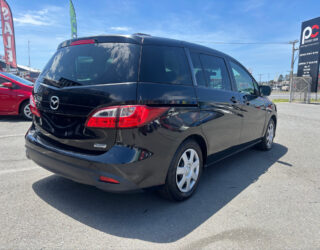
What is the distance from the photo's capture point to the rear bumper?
7.27 feet

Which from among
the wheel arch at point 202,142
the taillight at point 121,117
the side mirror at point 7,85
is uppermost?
the side mirror at point 7,85

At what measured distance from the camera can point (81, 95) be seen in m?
2.38

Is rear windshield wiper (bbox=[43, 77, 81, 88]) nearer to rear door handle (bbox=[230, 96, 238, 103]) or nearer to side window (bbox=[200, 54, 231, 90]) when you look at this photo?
side window (bbox=[200, 54, 231, 90])

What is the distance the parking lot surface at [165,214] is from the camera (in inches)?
85.7

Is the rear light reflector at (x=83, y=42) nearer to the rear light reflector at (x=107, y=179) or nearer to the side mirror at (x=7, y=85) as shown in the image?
the rear light reflector at (x=107, y=179)

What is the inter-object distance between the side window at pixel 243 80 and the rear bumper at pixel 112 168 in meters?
2.39

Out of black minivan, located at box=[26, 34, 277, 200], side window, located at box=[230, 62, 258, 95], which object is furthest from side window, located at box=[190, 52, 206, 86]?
side window, located at box=[230, 62, 258, 95]

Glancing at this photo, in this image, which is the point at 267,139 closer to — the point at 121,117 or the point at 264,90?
the point at 264,90

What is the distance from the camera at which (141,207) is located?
108 inches

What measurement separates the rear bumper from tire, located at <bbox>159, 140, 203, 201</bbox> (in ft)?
0.59

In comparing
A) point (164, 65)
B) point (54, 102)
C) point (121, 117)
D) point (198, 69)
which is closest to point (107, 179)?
point (121, 117)

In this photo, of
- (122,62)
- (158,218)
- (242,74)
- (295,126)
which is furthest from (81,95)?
(295,126)

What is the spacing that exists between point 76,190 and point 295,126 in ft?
26.3

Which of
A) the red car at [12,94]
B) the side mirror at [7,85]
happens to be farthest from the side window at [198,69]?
the side mirror at [7,85]
